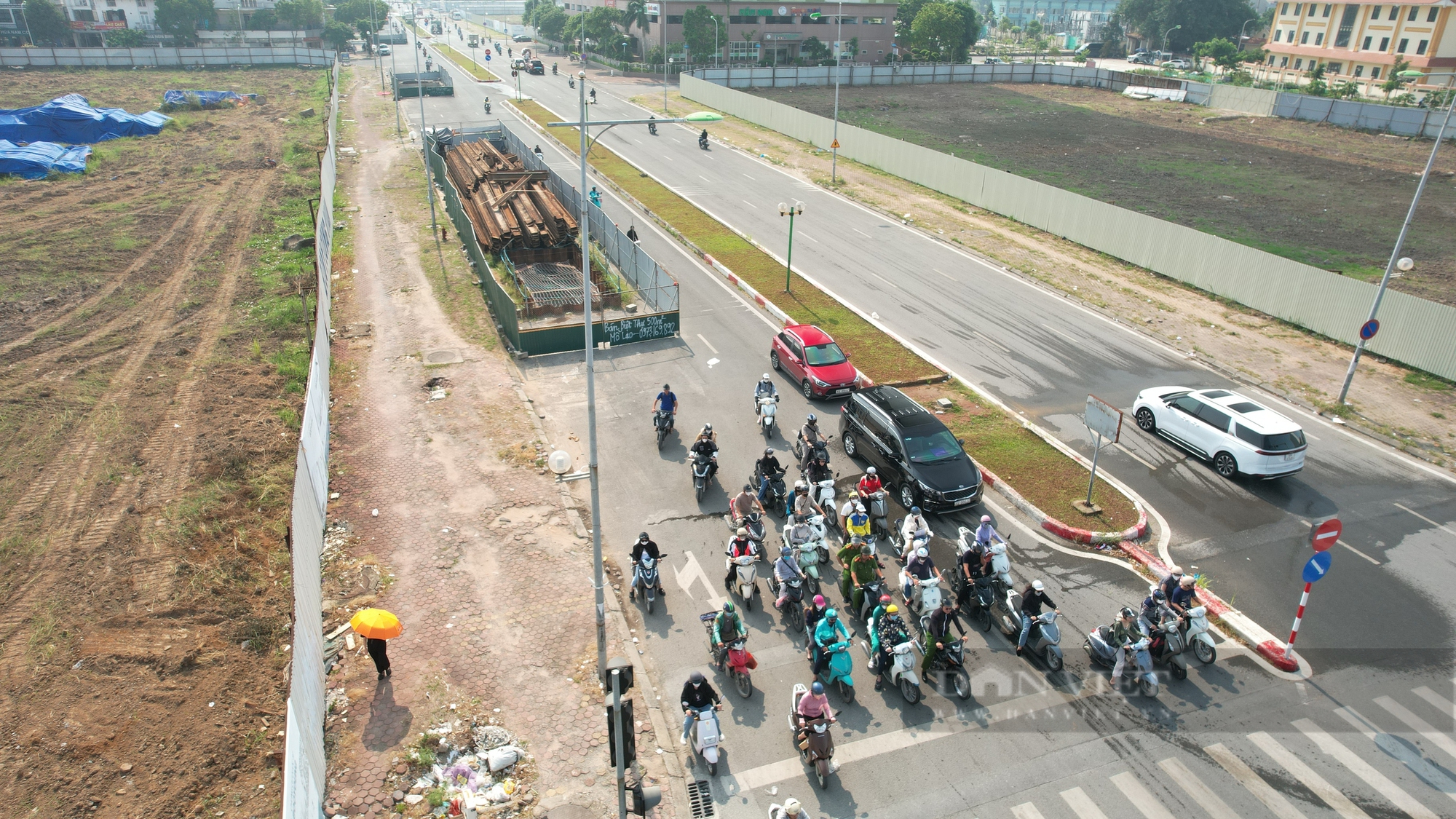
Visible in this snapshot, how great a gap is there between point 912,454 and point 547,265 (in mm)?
17816

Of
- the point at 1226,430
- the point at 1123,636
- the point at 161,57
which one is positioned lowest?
the point at 1123,636

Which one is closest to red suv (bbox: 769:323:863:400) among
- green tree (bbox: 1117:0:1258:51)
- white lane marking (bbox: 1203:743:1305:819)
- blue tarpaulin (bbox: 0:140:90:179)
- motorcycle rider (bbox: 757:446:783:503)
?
motorcycle rider (bbox: 757:446:783:503)

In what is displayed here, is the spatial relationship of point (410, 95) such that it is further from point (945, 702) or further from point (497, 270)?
point (945, 702)

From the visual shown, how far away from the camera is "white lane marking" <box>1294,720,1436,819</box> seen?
10.8m

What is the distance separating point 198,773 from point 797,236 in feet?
99.7

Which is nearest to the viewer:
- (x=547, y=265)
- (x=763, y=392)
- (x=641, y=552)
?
(x=641, y=552)

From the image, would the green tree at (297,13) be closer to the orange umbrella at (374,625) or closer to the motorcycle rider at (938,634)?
the orange umbrella at (374,625)

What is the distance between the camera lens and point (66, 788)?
1066cm

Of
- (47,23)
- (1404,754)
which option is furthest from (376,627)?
(47,23)

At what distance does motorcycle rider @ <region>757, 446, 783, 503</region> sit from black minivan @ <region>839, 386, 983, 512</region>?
2.41 meters

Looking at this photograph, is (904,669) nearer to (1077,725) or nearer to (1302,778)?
(1077,725)

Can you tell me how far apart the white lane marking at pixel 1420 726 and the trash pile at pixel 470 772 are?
12459 mm

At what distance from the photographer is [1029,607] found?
13.3m

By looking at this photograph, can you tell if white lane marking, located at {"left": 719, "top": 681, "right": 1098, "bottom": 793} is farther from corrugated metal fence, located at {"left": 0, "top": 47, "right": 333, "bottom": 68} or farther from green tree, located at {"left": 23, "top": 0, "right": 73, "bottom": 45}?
green tree, located at {"left": 23, "top": 0, "right": 73, "bottom": 45}
